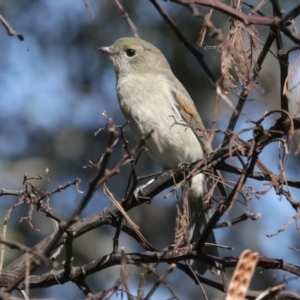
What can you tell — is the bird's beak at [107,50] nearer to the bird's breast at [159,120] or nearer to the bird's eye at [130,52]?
the bird's eye at [130,52]

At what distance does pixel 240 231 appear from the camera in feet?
31.7

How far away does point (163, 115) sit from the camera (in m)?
4.77

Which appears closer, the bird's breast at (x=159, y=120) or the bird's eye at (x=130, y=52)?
the bird's breast at (x=159, y=120)

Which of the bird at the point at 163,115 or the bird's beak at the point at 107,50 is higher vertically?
the bird's beak at the point at 107,50

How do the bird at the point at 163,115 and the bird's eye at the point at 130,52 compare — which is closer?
the bird at the point at 163,115

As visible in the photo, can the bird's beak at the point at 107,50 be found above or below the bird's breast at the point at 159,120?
above

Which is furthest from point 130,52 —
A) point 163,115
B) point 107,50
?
point 163,115

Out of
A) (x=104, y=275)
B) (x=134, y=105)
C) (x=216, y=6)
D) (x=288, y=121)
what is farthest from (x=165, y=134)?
(x=104, y=275)

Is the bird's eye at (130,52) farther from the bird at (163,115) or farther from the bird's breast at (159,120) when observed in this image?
the bird's breast at (159,120)

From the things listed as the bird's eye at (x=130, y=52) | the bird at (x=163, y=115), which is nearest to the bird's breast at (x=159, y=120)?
the bird at (x=163, y=115)

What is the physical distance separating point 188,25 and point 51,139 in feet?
8.70

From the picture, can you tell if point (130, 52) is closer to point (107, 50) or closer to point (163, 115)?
point (107, 50)

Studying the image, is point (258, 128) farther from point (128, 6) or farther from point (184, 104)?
point (128, 6)

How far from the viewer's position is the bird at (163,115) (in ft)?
15.6
